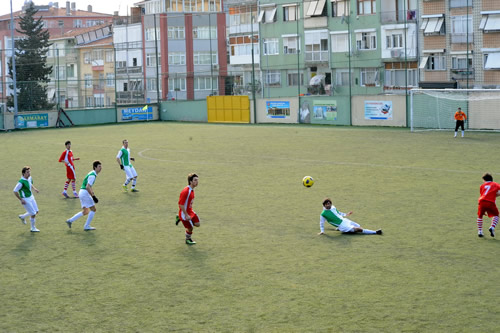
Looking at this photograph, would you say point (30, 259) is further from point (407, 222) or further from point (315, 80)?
point (315, 80)

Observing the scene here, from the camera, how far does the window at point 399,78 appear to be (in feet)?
194

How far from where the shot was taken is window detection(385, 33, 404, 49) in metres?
60.7

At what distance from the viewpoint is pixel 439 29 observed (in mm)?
56656

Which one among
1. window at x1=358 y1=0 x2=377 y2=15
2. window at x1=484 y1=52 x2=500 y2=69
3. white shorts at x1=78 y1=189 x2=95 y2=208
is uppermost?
window at x1=358 y1=0 x2=377 y2=15

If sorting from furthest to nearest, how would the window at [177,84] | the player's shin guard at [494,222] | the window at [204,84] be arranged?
the window at [177,84], the window at [204,84], the player's shin guard at [494,222]

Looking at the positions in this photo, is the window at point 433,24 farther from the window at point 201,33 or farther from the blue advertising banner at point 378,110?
the window at point 201,33

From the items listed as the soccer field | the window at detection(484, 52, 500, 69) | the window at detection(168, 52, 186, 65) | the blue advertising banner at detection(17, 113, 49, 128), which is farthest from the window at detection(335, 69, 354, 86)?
the soccer field

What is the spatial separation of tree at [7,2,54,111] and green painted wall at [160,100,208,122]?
1035 cm

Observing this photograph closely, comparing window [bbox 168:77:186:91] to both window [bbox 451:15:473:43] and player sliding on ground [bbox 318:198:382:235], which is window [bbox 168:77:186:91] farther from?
player sliding on ground [bbox 318:198:382:235]

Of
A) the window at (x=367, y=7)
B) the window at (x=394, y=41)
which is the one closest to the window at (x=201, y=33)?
the window at (x=367, y=7)

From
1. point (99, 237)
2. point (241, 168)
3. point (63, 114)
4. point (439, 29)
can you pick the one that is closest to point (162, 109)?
point (63, 114)

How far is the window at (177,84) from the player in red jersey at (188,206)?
67.6 m

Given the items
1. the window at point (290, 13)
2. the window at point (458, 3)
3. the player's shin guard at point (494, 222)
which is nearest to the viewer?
the player's shin guard at point (494, 222)

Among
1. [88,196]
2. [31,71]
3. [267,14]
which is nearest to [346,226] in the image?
[88,196]
